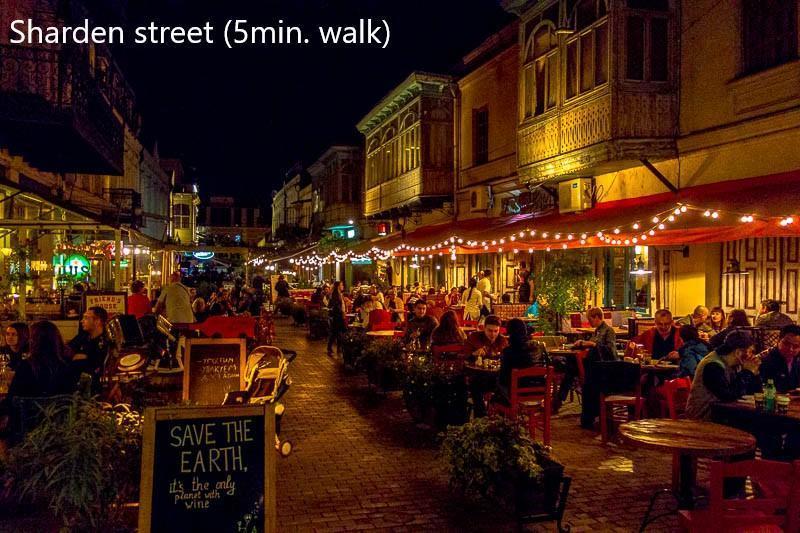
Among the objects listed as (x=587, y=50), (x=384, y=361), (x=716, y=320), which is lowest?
(x=384, y=361)

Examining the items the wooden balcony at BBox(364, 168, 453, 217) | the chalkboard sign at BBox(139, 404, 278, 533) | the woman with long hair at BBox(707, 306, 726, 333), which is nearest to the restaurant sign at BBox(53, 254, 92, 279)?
the wooden balcony at BBox(364, 168, 453, 217)

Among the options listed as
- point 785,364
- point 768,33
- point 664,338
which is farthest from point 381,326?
point 785,364

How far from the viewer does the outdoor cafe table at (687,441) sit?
515 centimetres

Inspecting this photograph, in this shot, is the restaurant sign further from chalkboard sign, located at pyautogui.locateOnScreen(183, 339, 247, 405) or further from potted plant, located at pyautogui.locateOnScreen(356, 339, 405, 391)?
chalkboard sign, located at pyautogui.locateOnScreen(183, 339, 247, 405)

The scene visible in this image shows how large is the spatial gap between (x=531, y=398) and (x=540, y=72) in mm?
11889

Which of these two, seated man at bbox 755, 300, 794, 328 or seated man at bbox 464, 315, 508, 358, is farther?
seated man at bbox 755, 300, 794, 328

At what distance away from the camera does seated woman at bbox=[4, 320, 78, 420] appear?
20.8 ft

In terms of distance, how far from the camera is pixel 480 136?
79.8 feet

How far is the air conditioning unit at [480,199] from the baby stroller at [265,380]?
15.7 m

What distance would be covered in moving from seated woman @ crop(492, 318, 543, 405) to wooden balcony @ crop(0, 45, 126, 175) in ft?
25.4

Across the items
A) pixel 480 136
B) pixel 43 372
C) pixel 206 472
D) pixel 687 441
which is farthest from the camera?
pixel 480 136

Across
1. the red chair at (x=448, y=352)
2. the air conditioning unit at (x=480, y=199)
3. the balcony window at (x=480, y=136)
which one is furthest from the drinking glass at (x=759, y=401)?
the balcony window at (x=480, y=136)

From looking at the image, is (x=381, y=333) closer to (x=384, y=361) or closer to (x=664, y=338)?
(x=384, y=361)

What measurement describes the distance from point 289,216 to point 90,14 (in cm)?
5529
